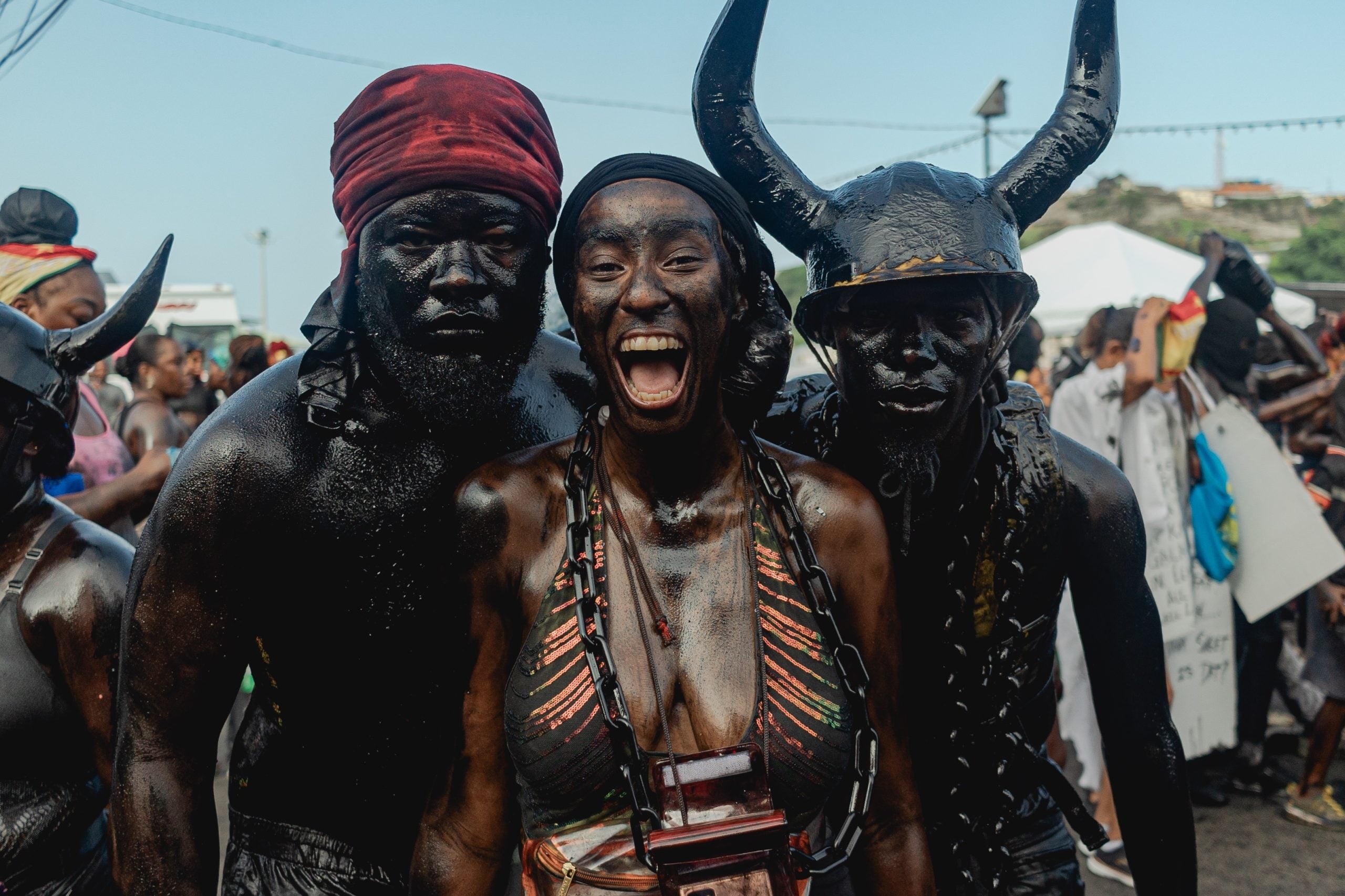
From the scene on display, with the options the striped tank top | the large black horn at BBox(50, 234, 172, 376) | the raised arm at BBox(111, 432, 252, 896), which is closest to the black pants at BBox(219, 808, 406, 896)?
the raised arm at BBox(111, 432, 252, 896)

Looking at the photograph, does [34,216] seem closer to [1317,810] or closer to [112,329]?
[112,329]

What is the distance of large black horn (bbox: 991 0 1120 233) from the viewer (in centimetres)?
241

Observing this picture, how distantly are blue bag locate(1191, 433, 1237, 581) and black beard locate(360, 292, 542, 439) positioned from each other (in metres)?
5.22

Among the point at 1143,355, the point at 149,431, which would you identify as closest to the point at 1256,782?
the point at 1143,355

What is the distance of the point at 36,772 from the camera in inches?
99.3

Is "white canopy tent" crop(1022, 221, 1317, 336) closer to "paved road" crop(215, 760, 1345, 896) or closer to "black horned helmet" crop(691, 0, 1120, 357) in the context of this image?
"paved road" crop(215, 760, 1345, 896)

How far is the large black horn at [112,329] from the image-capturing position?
2777 millimetres

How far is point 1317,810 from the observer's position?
6.56m

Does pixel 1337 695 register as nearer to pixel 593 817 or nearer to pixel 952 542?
pixel 952 542

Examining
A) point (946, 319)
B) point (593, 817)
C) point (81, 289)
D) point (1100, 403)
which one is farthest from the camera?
point (1100, 403)

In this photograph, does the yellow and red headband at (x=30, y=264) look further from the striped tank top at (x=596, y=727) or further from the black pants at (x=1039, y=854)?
the black pants at (x=1039, y=854)

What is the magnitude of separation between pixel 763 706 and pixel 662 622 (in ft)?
0.76

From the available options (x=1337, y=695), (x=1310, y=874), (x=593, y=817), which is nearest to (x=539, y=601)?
(x=593, y=817)

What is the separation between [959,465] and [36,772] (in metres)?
2.22
